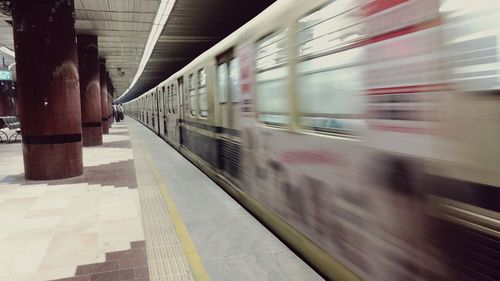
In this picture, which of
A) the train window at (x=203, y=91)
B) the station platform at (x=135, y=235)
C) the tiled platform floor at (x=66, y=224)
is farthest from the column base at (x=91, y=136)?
the train window at (x=203, y=91)

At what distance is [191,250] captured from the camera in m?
3.64


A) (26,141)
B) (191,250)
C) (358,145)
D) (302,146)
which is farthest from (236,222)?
(26,141)

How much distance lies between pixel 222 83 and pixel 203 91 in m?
1.28

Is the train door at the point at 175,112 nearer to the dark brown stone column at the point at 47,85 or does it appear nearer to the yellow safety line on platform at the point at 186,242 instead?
the dark brown stone column at the point at 47,85

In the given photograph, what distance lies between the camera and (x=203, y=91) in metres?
6.84

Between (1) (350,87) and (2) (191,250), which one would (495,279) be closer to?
(1) (350,87)

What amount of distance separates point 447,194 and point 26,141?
7.64m

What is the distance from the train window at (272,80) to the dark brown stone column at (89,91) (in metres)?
11.1

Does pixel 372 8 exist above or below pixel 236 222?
above

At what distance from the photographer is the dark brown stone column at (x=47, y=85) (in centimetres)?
705

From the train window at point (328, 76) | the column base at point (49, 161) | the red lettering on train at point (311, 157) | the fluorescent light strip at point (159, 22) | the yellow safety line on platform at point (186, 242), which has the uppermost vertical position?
the fluorescent light strip at point (159, 22)

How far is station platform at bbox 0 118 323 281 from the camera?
10.6 feet

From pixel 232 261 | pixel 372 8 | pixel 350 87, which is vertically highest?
pixel 372 8

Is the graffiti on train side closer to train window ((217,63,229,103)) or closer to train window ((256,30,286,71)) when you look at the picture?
train window ((256,30,286,71))
